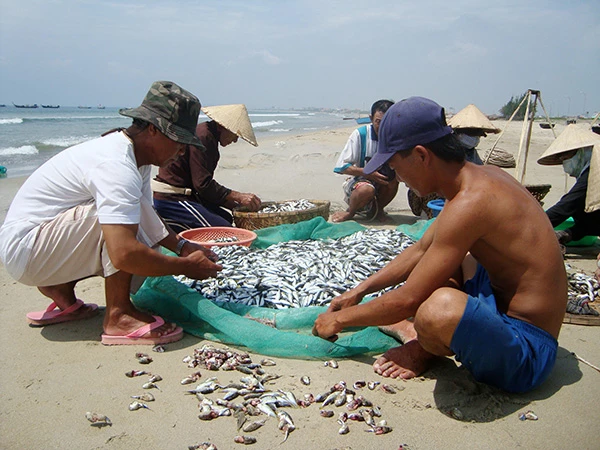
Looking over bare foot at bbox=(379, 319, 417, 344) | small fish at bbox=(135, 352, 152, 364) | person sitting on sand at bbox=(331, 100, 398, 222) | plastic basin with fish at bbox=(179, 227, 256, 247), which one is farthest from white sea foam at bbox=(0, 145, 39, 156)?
bare foot at bbox=(379, 319, 417, 344)

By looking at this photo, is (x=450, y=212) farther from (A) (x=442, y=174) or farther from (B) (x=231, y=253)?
(B) (x=231, y=253)

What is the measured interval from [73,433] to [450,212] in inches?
89.6

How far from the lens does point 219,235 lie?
5727 millimetres

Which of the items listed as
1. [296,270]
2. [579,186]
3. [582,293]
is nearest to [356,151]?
[579,186]

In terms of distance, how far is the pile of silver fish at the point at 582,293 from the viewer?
394 centimetres

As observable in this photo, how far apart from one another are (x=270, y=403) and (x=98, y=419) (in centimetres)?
92

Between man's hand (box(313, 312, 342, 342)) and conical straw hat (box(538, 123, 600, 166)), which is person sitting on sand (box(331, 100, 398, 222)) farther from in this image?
man's hand (box(313, 312, 342, 342))

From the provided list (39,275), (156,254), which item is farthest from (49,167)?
(156,254)

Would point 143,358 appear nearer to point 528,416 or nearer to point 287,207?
point 528,416

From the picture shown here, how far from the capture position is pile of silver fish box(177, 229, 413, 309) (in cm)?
403

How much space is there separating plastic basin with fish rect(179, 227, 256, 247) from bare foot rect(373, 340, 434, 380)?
2.48 metres

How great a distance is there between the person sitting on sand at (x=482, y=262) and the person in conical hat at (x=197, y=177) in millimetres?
3310

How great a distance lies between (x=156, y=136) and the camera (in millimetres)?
3344

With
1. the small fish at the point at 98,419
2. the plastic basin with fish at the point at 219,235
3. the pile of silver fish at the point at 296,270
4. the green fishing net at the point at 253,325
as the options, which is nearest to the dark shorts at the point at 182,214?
the plastic basin with fish at the point at 219,235
